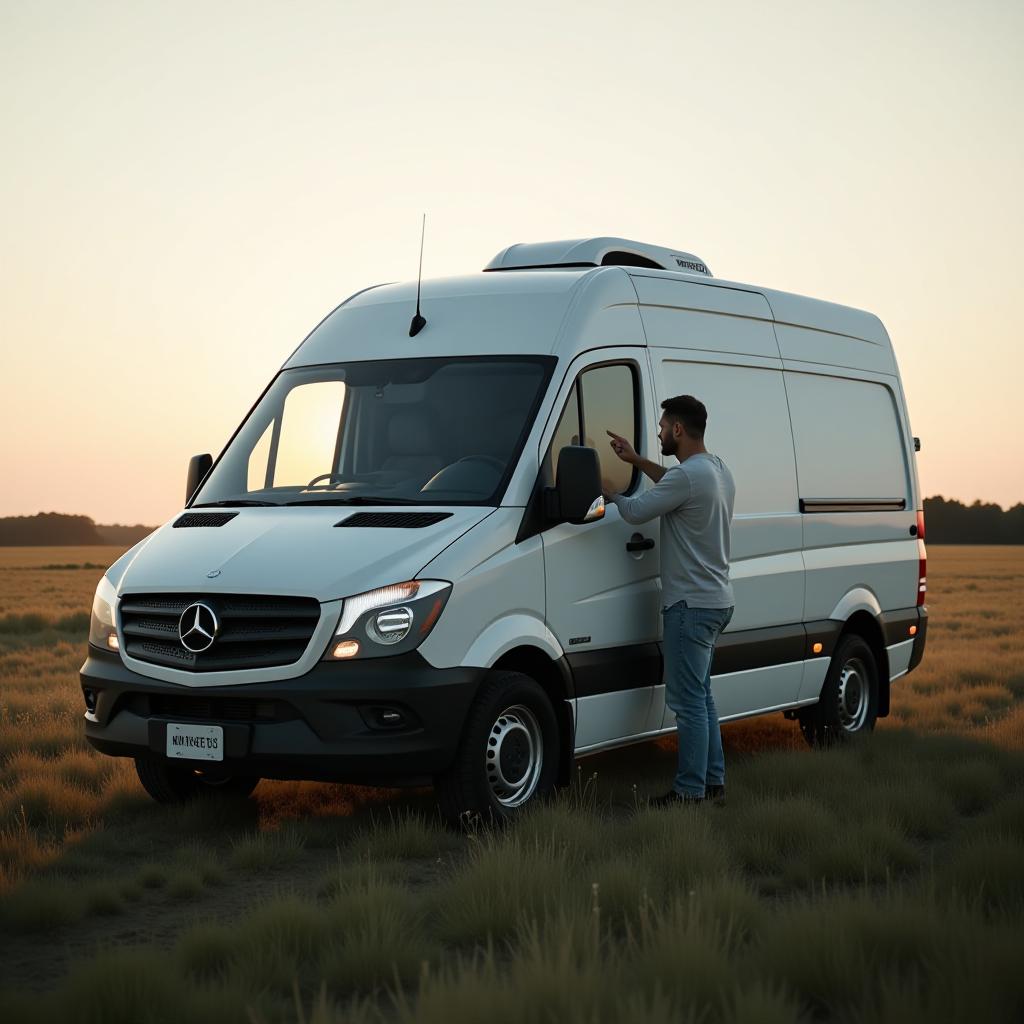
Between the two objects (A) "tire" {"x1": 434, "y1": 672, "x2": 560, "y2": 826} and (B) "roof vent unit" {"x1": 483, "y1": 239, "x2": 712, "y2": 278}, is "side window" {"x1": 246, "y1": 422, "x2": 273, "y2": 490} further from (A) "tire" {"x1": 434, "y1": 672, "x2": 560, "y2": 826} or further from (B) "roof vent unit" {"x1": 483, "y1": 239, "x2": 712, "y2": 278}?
(B) "roof vent unit" {"x1": 483, "y1": 239, "x2": 712, "y2": 278}

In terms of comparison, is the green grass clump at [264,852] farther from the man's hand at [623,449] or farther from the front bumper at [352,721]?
the man's hand at [623,449]

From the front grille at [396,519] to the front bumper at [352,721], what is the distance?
2.38 feet

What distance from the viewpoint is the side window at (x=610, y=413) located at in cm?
832

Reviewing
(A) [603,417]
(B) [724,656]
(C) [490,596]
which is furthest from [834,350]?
(C) [490,596]

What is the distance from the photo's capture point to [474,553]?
23.7 feet

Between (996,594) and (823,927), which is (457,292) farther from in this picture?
(996,594)

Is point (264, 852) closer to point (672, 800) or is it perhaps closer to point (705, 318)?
point (672, 800)

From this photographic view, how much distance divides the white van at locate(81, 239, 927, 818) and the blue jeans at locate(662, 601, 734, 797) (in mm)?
206

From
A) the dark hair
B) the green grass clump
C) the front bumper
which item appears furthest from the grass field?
the dark hair

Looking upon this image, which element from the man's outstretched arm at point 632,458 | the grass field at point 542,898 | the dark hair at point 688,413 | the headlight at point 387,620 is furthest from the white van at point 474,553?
the grass field at point 542,898

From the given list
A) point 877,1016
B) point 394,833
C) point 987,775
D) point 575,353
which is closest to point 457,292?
point 575,353

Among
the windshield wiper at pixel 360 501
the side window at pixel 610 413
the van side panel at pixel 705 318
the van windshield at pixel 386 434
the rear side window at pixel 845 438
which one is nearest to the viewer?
the windshield wiper at pixel 360 501

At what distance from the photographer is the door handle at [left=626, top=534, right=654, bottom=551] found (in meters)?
8.38

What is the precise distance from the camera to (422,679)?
700 cm
